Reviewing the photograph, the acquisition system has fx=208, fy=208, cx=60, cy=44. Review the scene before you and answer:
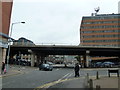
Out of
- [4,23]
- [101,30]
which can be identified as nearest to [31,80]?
[4,23]

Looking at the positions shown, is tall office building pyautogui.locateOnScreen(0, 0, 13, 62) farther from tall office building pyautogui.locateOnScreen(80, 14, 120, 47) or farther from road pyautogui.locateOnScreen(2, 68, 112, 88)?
tall office building pyautogui.locateOnScreen(80, 14, 120, 47)

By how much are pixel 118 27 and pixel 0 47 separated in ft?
312

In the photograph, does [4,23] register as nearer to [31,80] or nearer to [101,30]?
[31,80]

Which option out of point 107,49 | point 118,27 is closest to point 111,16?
point 118,27

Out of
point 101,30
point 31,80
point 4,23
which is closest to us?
point 31,80

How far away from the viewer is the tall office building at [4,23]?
30.8 metres

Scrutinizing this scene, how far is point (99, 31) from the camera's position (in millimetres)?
117812

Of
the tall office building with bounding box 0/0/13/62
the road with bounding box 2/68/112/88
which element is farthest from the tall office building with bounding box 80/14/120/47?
the road with bounding box 2/68/112/88

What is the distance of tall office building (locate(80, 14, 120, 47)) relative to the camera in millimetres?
115062

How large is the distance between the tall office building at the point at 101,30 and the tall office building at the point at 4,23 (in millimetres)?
83570

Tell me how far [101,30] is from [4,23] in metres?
90.5

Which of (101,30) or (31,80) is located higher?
(101,30)

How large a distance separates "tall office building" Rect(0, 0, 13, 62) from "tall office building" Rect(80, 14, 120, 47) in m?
83.6

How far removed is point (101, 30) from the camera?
117312mm
